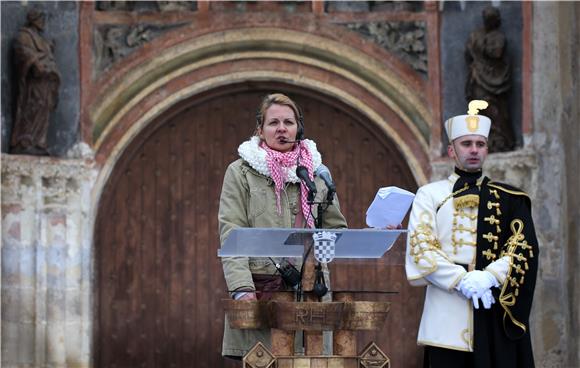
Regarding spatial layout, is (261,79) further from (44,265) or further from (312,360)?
(312,360)

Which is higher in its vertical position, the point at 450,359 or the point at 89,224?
the point at 89,224

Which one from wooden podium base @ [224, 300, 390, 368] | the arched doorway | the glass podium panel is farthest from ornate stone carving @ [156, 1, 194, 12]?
wooden podium base @ [224, 300, 390, 368]

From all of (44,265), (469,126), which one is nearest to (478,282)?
(469,126)

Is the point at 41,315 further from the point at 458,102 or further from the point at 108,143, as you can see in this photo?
the point at 458,102

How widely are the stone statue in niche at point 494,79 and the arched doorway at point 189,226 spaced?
871 millimetres

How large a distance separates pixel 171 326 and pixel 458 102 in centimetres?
296

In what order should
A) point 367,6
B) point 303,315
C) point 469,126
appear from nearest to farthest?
1. point 303,315
2. point 469,126
3. point 367,6

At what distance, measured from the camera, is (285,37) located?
39.3 ft

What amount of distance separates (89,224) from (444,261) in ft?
17.5

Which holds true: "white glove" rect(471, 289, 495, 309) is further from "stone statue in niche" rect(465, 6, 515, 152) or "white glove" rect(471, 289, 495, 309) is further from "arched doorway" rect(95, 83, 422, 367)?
"arched doorway" rect(95, 83, 422, 367)

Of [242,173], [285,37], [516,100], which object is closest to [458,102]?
[516,100]

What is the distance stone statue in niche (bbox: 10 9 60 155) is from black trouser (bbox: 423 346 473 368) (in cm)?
531

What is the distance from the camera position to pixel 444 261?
23.0 ft

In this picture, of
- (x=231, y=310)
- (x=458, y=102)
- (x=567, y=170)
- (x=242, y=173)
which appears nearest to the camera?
(x=231, y=310)
